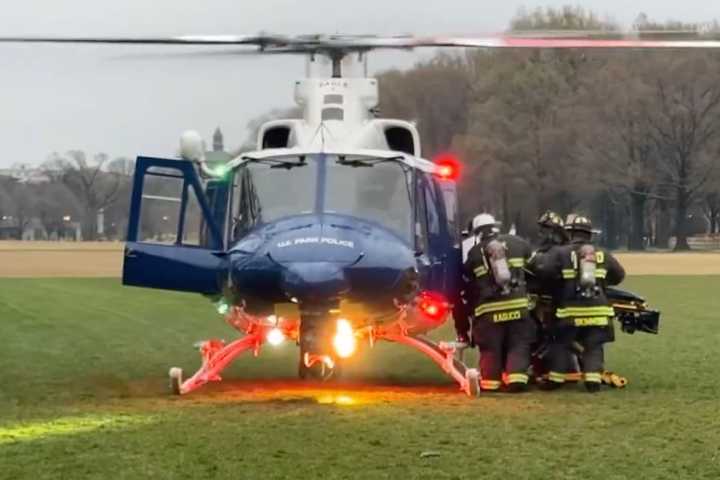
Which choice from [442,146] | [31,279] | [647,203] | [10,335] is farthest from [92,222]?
[10,335]

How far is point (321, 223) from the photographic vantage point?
10250 millimetres

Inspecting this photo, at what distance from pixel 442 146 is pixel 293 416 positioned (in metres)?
46.9

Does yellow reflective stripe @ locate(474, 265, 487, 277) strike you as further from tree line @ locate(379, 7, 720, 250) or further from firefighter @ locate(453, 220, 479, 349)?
tree line @ locate(379, 7, 720, 250)

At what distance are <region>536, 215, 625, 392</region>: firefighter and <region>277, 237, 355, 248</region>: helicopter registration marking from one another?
2966 millimetres

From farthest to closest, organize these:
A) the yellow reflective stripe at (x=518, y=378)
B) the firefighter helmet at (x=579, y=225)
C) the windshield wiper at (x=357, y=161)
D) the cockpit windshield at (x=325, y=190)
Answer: the firefighter helmet at (x=579, y=225)
the yellow reflective stripe at (x=518, y=378)
the windshield wiper at (x=357, y=161)
the cockpit windshield at (x=325, y=190)

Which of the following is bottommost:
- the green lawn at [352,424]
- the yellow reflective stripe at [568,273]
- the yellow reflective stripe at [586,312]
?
the green lawn at [352,424]

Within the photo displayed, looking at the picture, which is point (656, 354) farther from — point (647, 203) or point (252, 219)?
point (647, 203)

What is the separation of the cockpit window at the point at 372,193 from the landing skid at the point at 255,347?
1.28 meters

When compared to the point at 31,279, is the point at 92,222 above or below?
above

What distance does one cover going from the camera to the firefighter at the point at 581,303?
38.7 ft

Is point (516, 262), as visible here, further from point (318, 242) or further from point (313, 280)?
point (313, 280)

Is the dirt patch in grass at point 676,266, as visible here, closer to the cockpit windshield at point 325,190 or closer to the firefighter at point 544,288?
the firefighter at point 544,288

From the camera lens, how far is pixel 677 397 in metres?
11.1

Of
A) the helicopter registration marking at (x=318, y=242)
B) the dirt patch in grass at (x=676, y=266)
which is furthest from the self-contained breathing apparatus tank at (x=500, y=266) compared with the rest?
the dirt patch in grass at (x=676, y=266)
